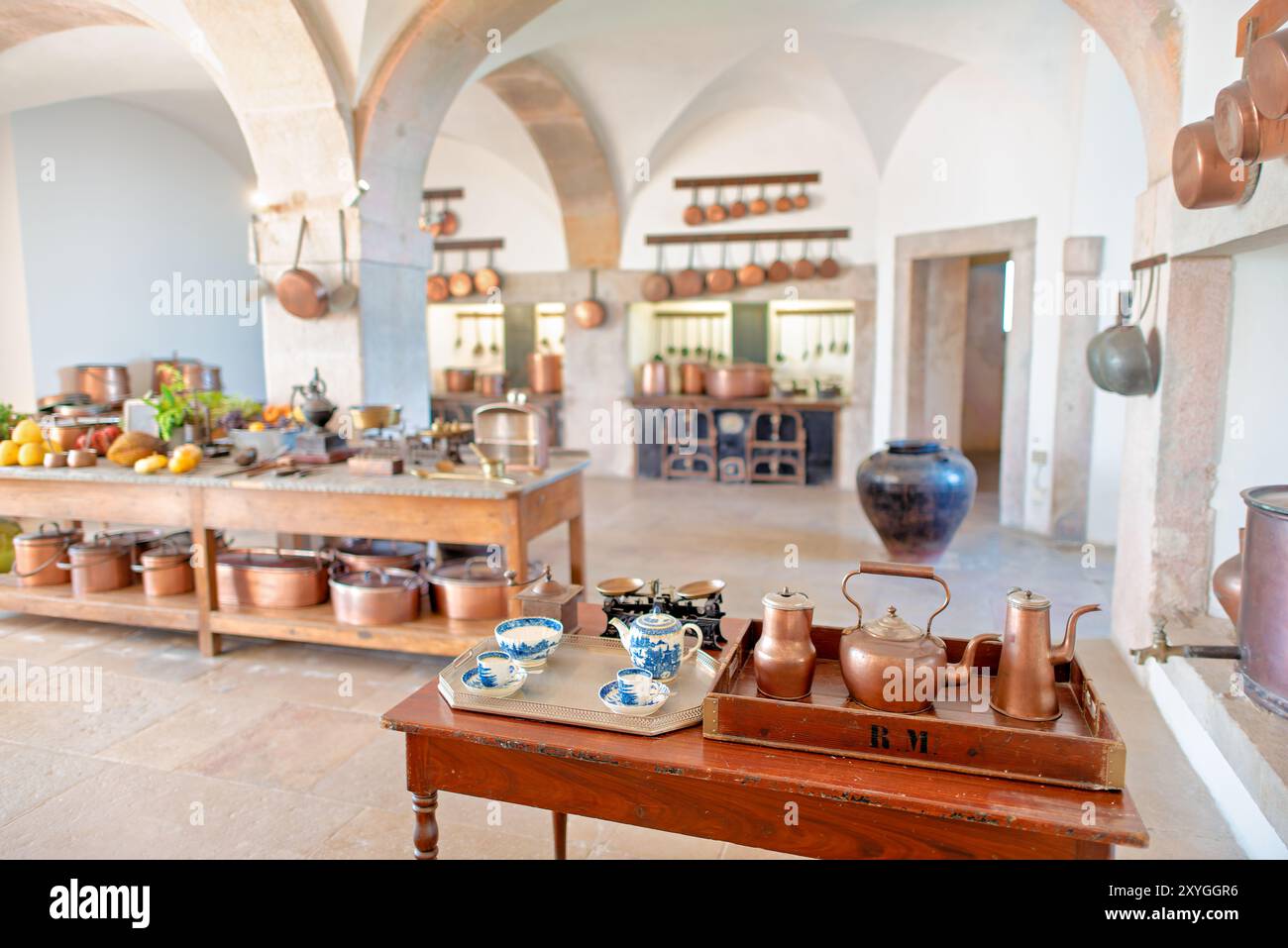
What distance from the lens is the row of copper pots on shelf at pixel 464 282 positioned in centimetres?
1102

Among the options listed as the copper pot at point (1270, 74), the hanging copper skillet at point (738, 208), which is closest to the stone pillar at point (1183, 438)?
the copper pot at point (1270, 74)

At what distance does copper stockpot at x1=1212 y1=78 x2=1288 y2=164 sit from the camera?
8.98 feet

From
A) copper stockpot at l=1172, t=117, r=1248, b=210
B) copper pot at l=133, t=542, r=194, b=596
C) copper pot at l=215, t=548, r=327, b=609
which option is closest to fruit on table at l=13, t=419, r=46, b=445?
copper pot at l=133, t=542, r=194, b=596

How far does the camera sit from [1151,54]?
13.4 feet

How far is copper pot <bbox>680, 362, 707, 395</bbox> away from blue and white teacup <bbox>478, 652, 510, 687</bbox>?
320 inches

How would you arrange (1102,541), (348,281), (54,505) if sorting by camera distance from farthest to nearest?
(1102,541)
(348,281)
(54,505)

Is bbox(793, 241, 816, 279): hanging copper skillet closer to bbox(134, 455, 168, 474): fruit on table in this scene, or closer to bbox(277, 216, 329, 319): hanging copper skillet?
bbox(277, 216, 329, 319): hanging copper skillet

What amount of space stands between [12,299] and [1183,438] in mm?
10354

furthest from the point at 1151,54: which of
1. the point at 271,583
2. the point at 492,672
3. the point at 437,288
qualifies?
the point at 437,288

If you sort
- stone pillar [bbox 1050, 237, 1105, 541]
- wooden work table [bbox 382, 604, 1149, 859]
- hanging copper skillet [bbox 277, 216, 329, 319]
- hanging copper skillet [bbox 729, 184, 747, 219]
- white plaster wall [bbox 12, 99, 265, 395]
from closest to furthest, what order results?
wooden work table [bbox 382, 604, 1149, 859]
hanging copper skillet [bbox 277, 216, 329, 319]
stone pillar [bbox 1050, 237, 1105, 541]
white plaster wall [bbox 12, 99, 265, 395]
hanging copper skillet [bbox 729, 184, 747, 219]
